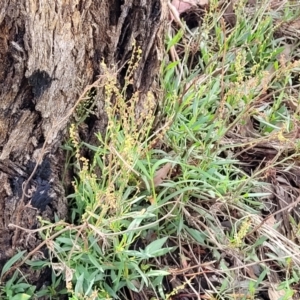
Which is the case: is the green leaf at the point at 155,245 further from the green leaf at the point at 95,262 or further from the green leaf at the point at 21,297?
the green leaf at the point at 21,297

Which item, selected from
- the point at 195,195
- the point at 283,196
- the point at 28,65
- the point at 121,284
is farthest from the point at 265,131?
the point at 28,65

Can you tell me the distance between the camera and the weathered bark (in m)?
1.29

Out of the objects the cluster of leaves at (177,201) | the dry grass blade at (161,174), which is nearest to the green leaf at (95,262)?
the cluster of leaves at (177,201)

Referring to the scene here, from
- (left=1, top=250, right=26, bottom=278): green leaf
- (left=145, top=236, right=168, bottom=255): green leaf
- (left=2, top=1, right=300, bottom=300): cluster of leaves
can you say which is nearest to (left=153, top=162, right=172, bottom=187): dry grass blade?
(left=2, top=1, right=300, bottom=300): cluster of leaves

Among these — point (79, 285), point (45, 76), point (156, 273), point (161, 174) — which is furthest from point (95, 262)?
point (45, 76)

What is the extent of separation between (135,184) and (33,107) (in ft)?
1.25

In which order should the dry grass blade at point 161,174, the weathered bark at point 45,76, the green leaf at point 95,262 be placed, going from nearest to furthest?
1. the weathered bark at point 45,76
2. the green leaf at point 95,262
3. the dry grass blade at point 161,174

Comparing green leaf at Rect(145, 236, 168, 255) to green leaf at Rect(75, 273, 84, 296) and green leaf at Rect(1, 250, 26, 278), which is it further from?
green leaf at Rect(1, 250, 26, 278)

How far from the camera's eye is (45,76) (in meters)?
1.37

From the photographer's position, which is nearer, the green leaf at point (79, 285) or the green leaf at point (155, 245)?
the green leaf at point (79, 285)

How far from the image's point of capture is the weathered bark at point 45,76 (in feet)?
4.23

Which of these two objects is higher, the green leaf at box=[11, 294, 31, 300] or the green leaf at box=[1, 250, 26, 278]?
the green leaf at box=[1, 250, 26, 278]

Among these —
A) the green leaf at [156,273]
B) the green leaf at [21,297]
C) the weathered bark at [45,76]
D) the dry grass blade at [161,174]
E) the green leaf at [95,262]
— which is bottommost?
the green leaf at [156,273]

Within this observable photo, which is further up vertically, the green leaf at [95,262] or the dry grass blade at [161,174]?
the dry grass blade at [161,174]
